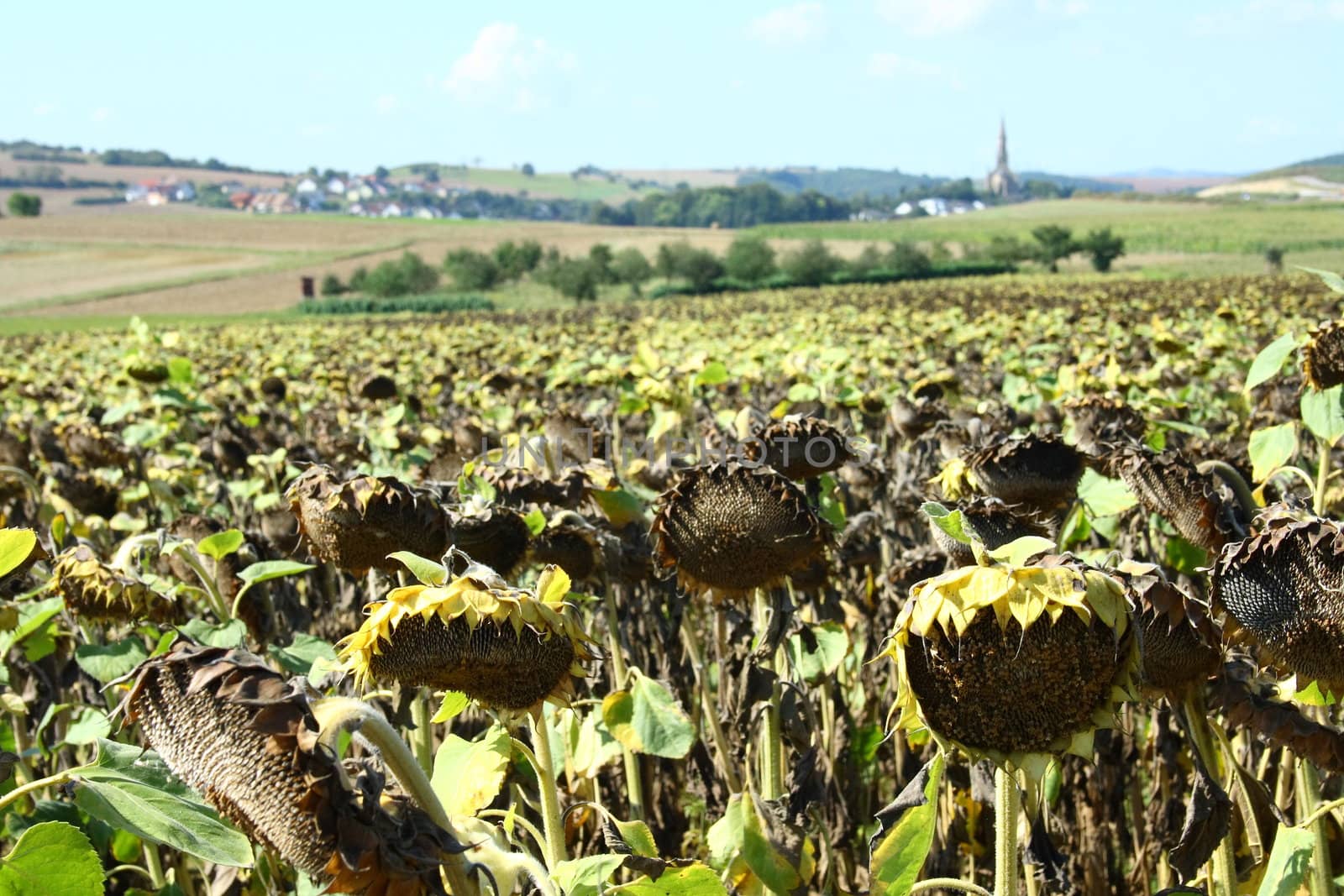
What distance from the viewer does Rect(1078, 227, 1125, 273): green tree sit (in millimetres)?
56938

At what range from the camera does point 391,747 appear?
3.66ft

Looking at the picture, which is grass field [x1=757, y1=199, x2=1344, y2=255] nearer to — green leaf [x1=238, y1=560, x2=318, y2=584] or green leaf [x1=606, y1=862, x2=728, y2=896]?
green leaf [x1=238, y1=560, x2=318, y2=584]

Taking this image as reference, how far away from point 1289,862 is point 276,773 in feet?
4.51

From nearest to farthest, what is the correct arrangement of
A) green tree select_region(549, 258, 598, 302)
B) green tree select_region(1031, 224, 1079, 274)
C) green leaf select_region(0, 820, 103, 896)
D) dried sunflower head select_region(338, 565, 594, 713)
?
green leaf select_region(0, 820, 103, 896) → dried sunflower head select_region(338, 565, 594, 713) → green tree select_region(549, 258, 598, 302) → green tree select_region(1031, 224, 1079, 274)

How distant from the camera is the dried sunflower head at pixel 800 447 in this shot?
2742 millimetres

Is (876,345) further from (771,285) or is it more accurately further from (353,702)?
(771,285)

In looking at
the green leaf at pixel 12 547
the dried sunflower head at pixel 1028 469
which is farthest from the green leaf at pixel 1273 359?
the green leaf at pixel 12 547

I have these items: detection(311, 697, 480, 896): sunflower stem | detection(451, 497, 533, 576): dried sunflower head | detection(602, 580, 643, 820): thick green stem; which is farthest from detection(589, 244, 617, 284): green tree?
detection(311, 697, 480, 896): sunflower stem

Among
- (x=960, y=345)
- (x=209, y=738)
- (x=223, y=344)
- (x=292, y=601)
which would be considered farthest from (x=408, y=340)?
(x=209, y=738)

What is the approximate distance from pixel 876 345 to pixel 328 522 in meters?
7.60

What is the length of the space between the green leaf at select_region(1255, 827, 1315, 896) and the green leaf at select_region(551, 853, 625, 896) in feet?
3.06

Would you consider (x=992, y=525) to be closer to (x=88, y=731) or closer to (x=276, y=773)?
(x=276, y=773)

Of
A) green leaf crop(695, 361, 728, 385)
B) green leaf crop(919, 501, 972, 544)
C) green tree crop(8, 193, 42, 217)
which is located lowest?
green leaf crop(695, 361, 728, 385)

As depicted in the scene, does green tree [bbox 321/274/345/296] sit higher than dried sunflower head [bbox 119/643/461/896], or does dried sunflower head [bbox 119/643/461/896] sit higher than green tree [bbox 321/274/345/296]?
dried sunflower head [bbox 119/643/461/896]
